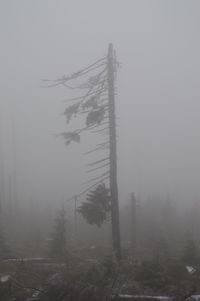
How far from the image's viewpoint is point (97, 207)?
54.0 feet

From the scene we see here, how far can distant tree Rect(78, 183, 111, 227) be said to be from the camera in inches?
642

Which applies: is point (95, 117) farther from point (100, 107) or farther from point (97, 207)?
point (97, 207)

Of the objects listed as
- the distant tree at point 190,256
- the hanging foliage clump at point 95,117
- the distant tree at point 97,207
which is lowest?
the distant tree at point 190,256

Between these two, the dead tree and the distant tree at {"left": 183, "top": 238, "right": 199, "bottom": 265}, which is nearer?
the distant tree at {"left": 183, "top": 238, "right": 199, "bottom": 265}

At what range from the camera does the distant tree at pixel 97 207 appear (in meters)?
16.3

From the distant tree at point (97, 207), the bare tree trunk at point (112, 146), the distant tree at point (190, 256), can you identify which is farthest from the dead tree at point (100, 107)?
the distant tree at point (190, 256)

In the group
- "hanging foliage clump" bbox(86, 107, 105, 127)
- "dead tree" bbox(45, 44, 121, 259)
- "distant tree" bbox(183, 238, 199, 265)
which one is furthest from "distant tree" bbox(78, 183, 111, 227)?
"distant tree" bbox(183, 238, 199, 265)

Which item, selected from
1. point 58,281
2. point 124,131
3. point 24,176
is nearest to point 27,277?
point 58,281

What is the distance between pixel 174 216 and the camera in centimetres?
3950

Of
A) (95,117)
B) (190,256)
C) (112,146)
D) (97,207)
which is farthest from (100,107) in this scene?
(190,256)

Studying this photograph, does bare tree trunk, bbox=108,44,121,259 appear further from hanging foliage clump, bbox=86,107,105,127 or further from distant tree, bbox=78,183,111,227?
hanging foliage clump, bbox=86,107,105,127

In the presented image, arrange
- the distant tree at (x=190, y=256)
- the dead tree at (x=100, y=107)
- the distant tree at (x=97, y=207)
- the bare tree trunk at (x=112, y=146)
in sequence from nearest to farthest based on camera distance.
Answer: the distant tree at (x=190, y=256), the distant tree at (x=97, y=207), the dead tree at (x=100, y=107), the bare tree trunk at (x=112, y=146)

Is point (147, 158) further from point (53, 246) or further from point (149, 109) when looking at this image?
point (53, 246)

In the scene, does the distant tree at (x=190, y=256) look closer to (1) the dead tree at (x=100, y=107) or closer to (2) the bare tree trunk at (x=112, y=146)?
(1) the dead tree at (x=100, y=107)
